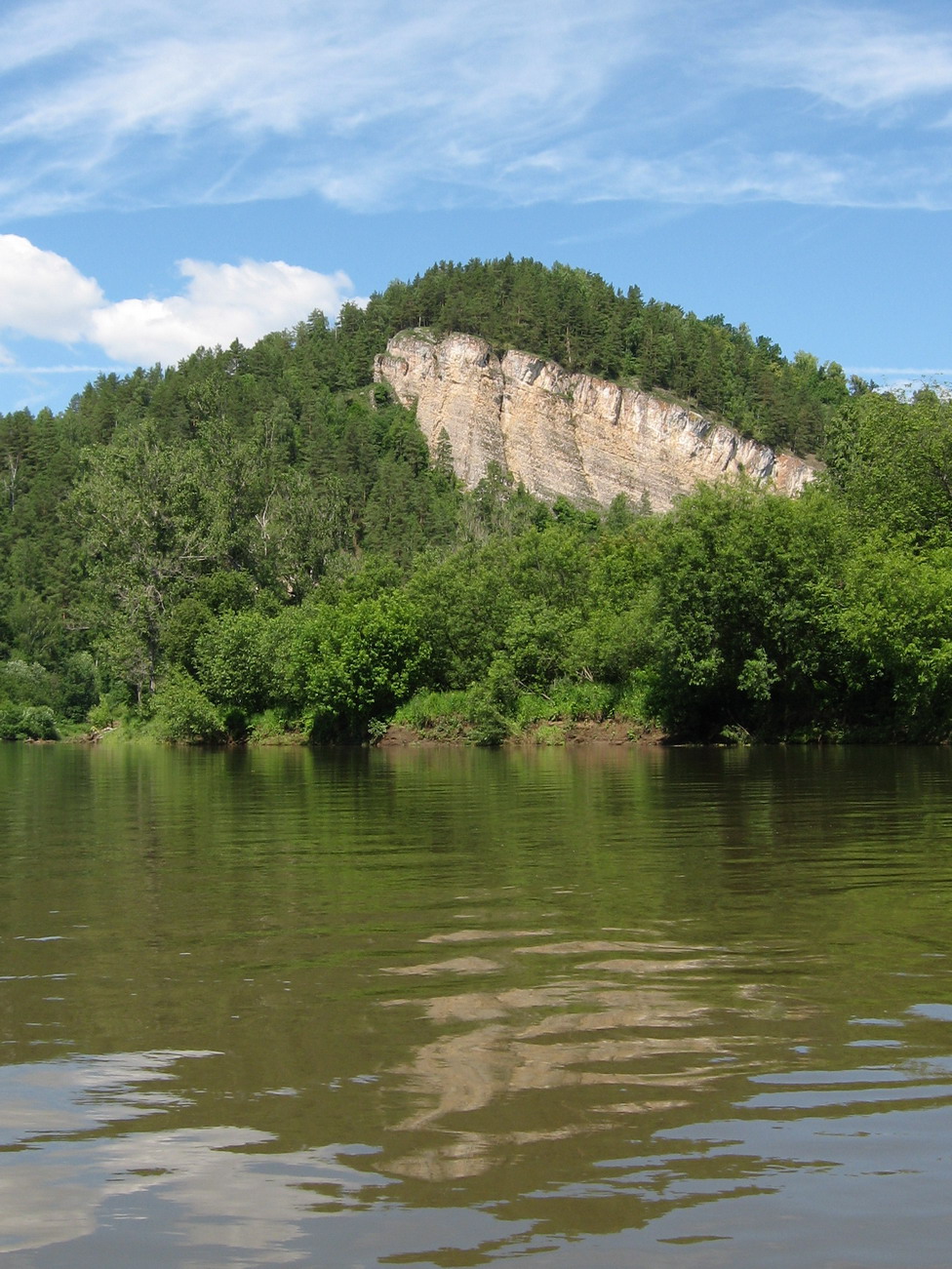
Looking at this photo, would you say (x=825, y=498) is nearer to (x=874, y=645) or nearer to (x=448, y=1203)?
(x=874, y=645)

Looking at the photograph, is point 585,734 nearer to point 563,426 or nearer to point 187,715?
point 187,715

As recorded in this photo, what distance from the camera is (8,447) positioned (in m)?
140

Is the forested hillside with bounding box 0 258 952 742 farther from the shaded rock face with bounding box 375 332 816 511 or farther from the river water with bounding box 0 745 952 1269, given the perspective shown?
the river water with bounding box 0 745 952 1269

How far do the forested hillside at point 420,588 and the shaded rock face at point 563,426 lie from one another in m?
13.1

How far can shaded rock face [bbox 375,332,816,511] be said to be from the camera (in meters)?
162

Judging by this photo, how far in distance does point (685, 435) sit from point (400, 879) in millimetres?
160171

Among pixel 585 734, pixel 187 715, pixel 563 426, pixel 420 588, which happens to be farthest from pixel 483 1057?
pixel 563 426

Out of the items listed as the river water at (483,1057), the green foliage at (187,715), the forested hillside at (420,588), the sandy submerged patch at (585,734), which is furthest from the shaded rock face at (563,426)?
the river water at (483,1057)

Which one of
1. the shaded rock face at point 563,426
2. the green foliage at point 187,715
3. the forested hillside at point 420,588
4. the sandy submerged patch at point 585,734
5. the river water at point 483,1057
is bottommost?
the sandy submerged patch at point 585,734

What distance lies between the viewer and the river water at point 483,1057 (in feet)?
14.3

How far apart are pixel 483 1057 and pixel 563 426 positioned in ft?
535

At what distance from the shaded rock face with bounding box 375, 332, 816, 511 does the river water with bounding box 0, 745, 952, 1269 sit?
5896 inches

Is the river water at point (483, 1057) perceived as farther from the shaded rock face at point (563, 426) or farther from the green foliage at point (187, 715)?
the shaded rock face at point (563, 426)

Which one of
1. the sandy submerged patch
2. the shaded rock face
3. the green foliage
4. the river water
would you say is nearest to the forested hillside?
the green foliage
